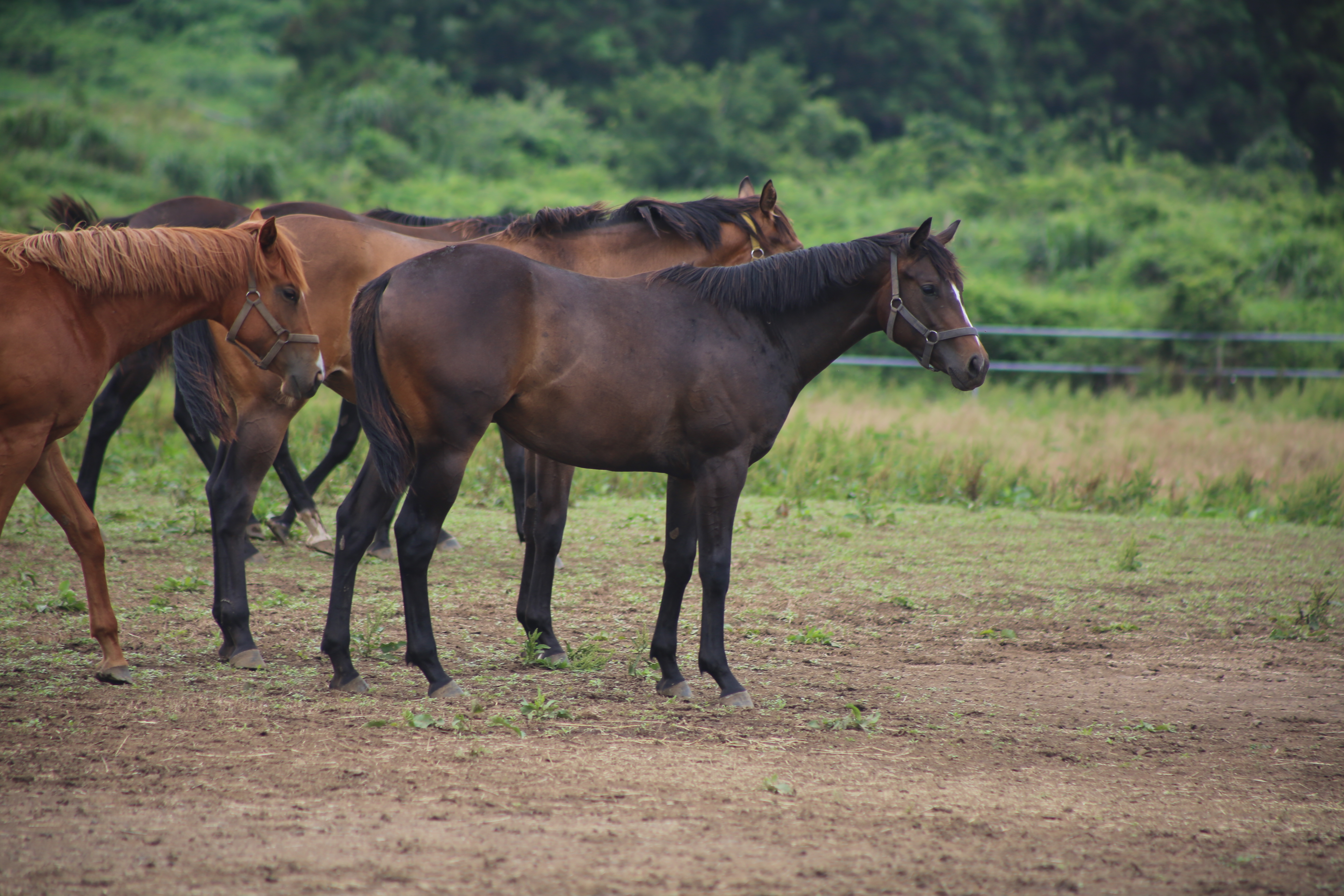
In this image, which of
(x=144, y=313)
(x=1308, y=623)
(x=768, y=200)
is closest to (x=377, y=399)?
(x=144, y=313)

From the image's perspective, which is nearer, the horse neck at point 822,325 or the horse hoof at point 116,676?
the horse hoof at point 116,676

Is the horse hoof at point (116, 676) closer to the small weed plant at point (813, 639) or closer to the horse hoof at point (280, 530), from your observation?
the horse hoof at point (280, 530)

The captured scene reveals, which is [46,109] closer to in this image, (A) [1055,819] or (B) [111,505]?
(B) [111,505]

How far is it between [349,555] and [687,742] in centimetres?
168

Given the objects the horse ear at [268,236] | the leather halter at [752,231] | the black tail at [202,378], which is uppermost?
the leather halter at [752,231]

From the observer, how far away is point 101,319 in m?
4.58

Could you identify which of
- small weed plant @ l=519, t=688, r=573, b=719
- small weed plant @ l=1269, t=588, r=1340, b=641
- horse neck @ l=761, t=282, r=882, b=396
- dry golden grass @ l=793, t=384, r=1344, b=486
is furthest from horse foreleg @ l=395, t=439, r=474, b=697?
dry golden grass @ l=793, t=384, r=1344, b=486

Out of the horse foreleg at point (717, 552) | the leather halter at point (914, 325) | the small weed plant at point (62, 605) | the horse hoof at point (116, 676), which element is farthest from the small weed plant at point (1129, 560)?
the small weed plant at point (62, 605)

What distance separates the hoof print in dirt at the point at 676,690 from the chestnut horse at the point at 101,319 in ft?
6.48

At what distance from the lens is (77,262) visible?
4.51 metres

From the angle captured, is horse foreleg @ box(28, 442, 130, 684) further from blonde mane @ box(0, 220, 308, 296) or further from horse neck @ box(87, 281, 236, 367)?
blonde mane @ box(0, 220, 308, 296)

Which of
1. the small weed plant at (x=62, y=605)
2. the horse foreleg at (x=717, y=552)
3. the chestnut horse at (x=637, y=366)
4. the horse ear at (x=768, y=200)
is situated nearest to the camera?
the chestnut horse at (x=637, y=366)

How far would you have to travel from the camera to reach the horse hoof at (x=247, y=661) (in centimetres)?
510

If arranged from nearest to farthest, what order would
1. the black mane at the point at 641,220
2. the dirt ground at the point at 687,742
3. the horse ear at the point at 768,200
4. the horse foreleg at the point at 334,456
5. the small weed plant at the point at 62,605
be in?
1. the dirt ground at the point at 687,742
2. the small weed plant at the point at 62,605
3. the black mane at the point at 641,220
4. the horse ear at the point at 768,200
5. the horse foreleg at the point at 334,456
